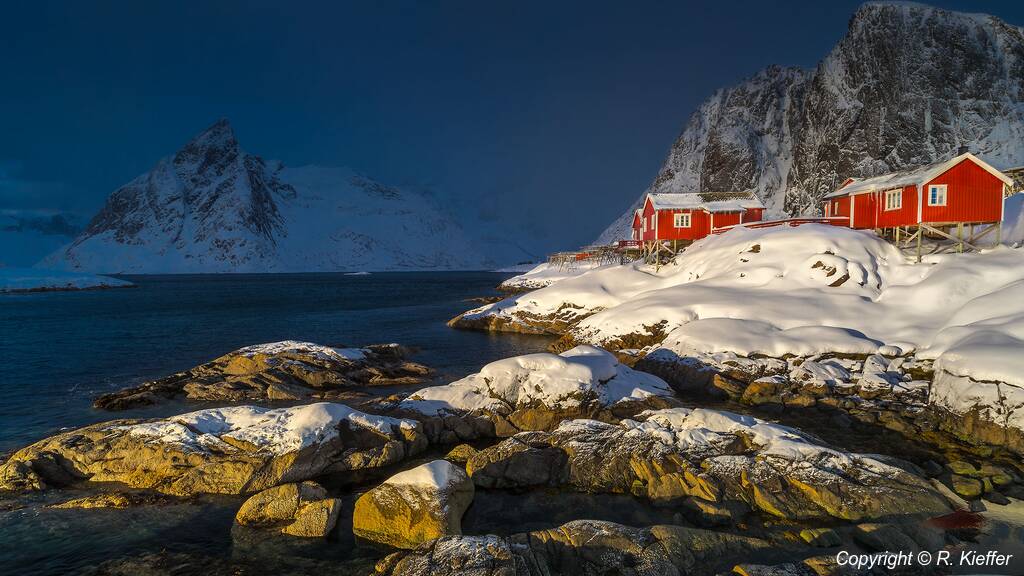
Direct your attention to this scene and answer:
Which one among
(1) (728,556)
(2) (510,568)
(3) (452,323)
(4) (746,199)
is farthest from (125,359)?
(4) (746,199)

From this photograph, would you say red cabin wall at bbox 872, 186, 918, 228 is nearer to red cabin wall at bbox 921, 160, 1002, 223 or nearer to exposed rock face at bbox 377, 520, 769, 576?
red cabin wall at bbox 921, 160, 1002, 223

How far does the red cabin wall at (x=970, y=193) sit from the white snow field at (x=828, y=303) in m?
2.51

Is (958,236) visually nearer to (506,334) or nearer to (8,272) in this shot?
(506,334)

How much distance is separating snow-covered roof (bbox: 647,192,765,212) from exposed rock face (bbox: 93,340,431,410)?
33.1 m

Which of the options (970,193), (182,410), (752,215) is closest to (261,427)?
(182,410)

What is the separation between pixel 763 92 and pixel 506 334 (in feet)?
496

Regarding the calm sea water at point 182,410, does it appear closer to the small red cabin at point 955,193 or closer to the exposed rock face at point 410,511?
the exposed rock face at point 410,511

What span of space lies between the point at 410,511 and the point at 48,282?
14466 centimetres

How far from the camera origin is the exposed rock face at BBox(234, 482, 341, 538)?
37.3 ft

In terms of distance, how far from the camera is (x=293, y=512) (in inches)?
464

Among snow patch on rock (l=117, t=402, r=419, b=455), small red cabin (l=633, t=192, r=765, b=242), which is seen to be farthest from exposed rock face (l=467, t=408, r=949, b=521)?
small red cabin (l=633, t=192, r=765, b=242)

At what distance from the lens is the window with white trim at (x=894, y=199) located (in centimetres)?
3459

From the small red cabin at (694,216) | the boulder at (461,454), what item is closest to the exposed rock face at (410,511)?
the boulder at (461,454)

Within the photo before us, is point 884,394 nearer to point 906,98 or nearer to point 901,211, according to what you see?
point 901,211
